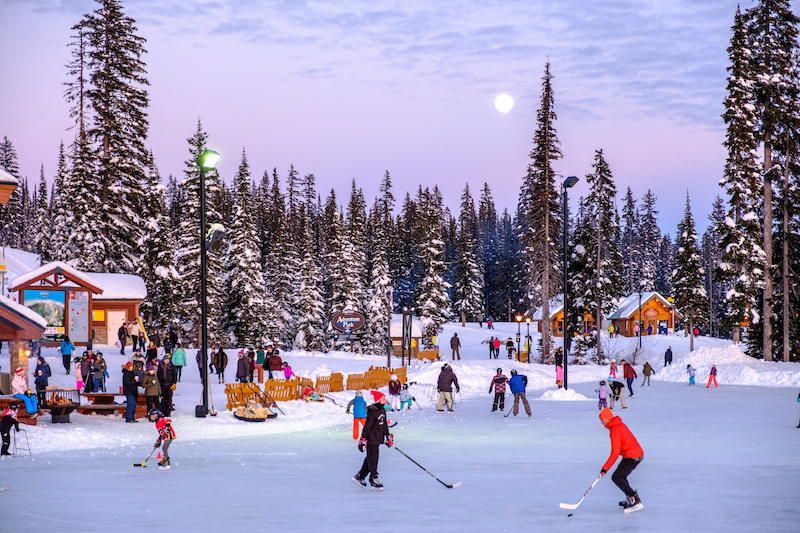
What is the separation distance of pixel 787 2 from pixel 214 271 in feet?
126

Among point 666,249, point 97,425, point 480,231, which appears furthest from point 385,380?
point 666,249

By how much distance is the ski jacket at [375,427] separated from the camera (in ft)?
39.5

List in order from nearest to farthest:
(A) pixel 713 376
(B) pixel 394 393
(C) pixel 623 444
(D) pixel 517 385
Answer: (C) pixel 623 444, (D) pixel 517 385, (B) pixel 394 393, (A) pixel 713 376

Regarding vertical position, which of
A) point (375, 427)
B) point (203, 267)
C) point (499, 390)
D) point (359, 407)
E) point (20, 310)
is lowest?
point (499, 390)

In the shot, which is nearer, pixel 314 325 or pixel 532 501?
pixel 532 501

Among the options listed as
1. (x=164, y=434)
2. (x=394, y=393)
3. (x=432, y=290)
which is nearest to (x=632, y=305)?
(x=432, y=290)

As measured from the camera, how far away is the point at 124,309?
3916 cm

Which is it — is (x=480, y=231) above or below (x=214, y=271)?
above

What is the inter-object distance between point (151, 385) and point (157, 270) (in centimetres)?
2938

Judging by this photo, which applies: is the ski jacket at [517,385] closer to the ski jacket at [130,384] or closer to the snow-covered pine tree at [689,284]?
the ski jacket at [130,384]

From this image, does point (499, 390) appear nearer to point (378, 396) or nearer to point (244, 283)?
point (378, 396)

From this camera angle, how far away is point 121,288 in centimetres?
3881

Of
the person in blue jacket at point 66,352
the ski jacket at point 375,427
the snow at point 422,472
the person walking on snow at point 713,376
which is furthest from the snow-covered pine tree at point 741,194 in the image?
the ski jacket at point 375,427

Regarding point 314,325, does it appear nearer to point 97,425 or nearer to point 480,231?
point 97,425
